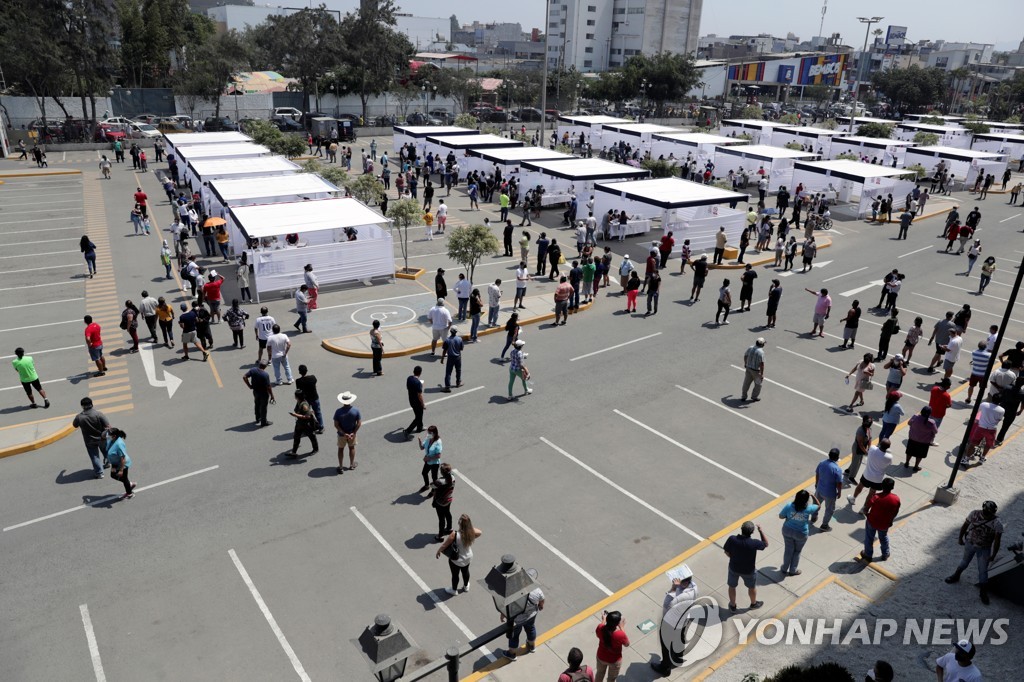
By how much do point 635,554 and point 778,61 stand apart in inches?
5610

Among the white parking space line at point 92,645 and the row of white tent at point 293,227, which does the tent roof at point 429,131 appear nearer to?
the row of white tent at point 293,227

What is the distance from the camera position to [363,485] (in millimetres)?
11953

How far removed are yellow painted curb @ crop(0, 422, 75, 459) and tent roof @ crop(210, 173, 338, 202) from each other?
14.9 metres

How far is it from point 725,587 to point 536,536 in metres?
2.89

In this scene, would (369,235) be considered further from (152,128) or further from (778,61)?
(778,61)

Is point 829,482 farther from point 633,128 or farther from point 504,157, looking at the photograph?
point 633,128

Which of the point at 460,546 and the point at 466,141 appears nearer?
the point at 460,546

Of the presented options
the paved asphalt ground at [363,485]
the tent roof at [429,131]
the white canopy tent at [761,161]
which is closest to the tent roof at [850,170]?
the white canopy tent at [761,161]

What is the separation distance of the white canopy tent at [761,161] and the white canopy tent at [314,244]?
27949 millimetres

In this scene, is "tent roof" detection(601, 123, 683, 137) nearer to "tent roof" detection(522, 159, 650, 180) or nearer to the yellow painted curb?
"tent roof" detection(522, 159, 650, 180)

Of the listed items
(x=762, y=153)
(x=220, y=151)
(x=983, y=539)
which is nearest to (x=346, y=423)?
(x=983, y=539)

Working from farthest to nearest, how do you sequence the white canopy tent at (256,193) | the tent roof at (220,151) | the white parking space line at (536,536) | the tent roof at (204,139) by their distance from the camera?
the tent roof at (204,139) → the tent roof at (220,151) → the white canopy tent at (256,193) → the white parking space line at (536,536)

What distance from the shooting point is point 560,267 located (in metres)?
25.6

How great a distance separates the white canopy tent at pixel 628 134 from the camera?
52469mm
